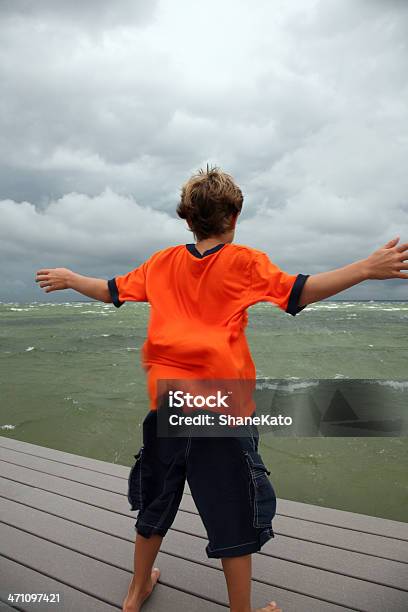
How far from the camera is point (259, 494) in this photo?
161 cm

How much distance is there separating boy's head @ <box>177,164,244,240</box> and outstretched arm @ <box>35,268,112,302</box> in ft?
1.43

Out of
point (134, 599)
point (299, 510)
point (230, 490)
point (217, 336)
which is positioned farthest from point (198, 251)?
point (299, 510)

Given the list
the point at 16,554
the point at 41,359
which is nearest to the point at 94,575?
the point at 16,554

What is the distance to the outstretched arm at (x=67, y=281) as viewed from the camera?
72.9 inches

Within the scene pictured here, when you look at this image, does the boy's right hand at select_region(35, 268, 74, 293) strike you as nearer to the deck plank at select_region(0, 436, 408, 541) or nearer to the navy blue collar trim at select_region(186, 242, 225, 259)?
the navy blue collar trim at select_region(186, 242, 225, 259)

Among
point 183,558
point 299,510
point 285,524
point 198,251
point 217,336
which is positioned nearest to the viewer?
point 217,336

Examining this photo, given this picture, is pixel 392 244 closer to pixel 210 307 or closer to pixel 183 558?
pixel 210 307

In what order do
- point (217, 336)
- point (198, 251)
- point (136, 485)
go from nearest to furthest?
point (217, 336) < point (198, 251) < point (136, 485)

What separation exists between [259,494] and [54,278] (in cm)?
111

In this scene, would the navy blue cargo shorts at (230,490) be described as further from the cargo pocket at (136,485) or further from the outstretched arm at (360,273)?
the outstretched arm at (360,273)

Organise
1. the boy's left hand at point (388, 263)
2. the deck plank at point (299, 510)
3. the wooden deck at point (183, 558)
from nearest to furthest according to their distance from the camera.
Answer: the boy's left hand at point (388, 263) → the wooden deck at point (183, 558) → the deck plank at point (299, 510)

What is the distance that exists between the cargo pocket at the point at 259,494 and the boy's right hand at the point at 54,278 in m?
0.94

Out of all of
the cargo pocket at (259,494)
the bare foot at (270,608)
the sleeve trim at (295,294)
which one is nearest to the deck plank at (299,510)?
the bare foot at (270,608)

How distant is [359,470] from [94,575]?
3536 millimetres
